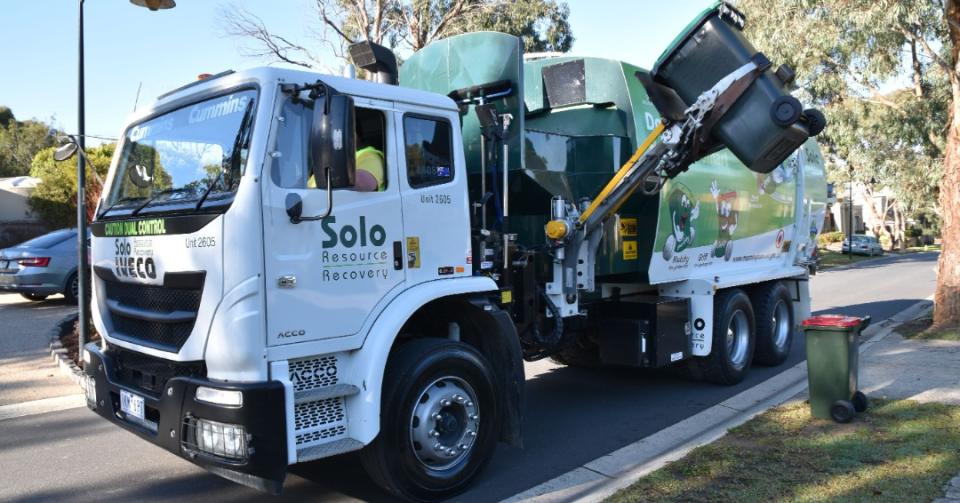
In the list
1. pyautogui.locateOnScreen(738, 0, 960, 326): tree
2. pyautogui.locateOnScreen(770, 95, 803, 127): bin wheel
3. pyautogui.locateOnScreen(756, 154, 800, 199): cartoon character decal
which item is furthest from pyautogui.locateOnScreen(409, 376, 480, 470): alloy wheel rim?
pyautogui.locateOnScreen(738, 0, 960, 326): tree

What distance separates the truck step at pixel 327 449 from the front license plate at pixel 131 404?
3.50 ft

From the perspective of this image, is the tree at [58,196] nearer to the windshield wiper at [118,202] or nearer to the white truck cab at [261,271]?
the windshield wiper at [118,202]

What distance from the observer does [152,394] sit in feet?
14.0

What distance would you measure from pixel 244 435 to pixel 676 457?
10.2 ft

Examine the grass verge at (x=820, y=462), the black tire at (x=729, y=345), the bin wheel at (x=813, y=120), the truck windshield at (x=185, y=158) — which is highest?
the bin wheel at (x=813, y=120)

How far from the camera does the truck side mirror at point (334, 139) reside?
3.86 meters

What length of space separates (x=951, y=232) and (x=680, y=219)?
5676 mm

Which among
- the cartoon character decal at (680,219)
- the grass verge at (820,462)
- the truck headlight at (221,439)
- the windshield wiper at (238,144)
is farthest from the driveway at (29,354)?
the cartoon character decal at (680,219)

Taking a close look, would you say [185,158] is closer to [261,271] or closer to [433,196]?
[261,271]

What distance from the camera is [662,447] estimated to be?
18.8 ft

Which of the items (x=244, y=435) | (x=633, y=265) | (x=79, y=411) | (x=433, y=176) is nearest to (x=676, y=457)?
(x=633, y=265)

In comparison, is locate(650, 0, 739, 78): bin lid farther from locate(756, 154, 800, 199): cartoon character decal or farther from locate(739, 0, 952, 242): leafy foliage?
locate(739, 0, 952, 242): leafy foliage

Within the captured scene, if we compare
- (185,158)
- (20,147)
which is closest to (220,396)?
(185,158)

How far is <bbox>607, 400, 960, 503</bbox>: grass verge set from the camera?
14.6 feet
